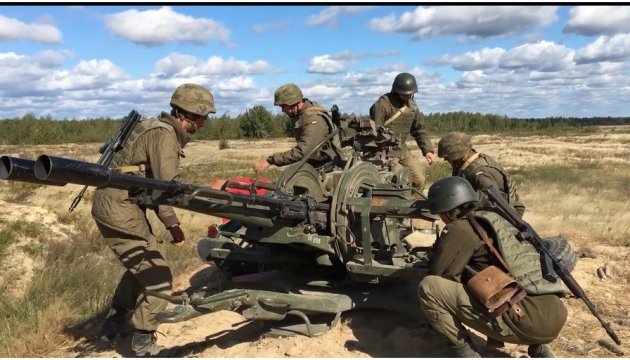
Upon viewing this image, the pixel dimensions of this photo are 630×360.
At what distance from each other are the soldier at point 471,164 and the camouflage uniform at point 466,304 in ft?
4.94

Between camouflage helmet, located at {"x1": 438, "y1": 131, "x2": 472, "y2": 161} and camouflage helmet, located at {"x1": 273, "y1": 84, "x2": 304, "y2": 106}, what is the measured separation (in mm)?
1880

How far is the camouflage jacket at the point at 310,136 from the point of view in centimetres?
676

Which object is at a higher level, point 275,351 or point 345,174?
point 345,174

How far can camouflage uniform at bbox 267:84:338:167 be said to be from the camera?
6812 millimetres

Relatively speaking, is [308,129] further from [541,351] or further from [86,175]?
[86,175]

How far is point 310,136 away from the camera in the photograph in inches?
272

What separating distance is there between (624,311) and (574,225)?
461 cm

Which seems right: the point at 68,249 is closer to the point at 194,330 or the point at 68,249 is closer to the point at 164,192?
the point at 194,330

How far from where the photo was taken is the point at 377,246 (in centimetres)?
583

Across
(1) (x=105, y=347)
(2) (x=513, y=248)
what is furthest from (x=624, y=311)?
(1) (x=105, y=347)

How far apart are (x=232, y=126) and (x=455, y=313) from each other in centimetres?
4711

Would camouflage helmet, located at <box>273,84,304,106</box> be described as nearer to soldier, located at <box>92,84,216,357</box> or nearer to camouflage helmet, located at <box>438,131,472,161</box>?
soldier, located at <box>92,84,216,357</box>

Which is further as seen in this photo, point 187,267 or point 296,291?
point 187,267

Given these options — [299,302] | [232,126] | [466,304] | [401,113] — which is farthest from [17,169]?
A: [232,126]
